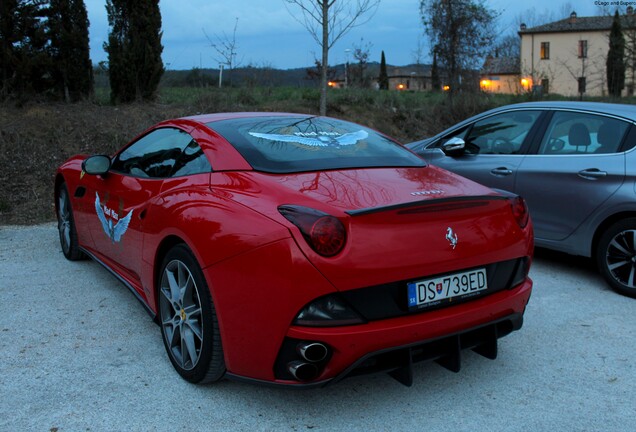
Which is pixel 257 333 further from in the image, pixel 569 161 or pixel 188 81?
pixel 188 81

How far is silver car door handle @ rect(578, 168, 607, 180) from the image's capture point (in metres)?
4.44

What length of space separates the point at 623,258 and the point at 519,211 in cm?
192

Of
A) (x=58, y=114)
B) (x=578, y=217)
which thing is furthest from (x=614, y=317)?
(x=58, y=114)

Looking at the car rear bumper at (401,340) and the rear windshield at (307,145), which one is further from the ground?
the rear windshield at (307,145)

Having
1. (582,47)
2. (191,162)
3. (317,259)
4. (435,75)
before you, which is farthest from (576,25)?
(317,259)

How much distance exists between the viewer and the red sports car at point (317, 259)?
7.54ft

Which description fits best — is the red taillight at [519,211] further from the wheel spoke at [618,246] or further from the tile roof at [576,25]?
the tile roof at [576,25]

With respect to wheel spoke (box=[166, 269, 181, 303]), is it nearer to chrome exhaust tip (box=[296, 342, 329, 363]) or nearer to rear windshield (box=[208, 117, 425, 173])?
rear windshield (box=[208, 117, 425, 173])

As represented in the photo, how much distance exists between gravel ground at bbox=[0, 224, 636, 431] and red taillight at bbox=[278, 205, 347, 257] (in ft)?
2.79

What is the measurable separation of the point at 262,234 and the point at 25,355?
182cm

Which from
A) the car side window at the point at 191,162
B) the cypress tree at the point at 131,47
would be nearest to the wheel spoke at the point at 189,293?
the car side window at the point at 191,162

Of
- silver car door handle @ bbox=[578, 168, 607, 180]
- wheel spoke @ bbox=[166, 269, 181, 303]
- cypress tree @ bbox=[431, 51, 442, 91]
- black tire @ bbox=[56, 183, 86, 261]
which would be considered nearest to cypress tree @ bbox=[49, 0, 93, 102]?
black tire @ bbox=[56, 183, 86, 261]

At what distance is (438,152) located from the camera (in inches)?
218

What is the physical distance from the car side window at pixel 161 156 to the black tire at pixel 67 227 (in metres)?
1.16
